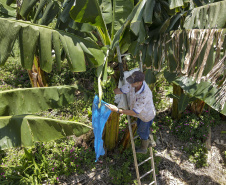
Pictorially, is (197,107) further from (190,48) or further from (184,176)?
(190,48)

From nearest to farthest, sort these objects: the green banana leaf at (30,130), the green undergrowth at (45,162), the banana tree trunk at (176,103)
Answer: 1. the green banana leaf at (30,130)
2. the green undergrowth at (45,162)
3. the banana tree trunk at (176,103)

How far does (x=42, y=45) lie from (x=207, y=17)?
73.2 inches

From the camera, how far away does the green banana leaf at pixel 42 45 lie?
2076mm

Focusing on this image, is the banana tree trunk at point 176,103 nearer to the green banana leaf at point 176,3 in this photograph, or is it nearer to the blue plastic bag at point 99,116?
the blue plastic bag at point 99,116

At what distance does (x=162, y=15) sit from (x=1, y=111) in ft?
7.44

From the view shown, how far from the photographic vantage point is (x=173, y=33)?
251cm

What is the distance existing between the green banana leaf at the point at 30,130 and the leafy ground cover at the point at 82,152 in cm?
67

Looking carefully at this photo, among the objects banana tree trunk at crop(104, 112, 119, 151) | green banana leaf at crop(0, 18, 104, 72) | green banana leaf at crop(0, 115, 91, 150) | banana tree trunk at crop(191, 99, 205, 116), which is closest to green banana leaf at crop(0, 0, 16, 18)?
green banana leaf at crop(0, 18, 104, 72)

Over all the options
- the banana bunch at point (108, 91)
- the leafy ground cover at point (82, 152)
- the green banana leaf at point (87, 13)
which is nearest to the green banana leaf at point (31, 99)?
the leafy ground cover at point (82, 152)

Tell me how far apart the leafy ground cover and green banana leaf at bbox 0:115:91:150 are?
0.67 m

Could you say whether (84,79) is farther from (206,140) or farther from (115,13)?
(206,140)

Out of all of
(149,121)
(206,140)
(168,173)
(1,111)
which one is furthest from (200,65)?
(206,140)

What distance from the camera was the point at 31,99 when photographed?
2.59 meters

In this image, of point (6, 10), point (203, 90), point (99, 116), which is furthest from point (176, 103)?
point (6, 10)
